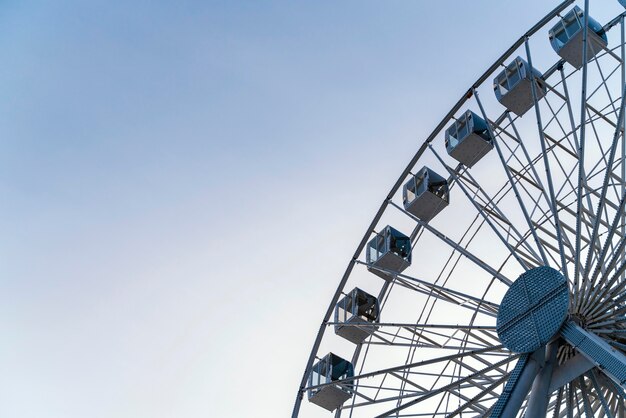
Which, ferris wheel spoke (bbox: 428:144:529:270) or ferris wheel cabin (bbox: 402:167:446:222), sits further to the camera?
ferris wheel cabin (bbox: 402:167:446:222)

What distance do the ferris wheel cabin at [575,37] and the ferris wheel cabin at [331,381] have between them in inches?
316

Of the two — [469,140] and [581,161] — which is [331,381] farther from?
[581,161]

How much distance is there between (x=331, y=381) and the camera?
55.1ft

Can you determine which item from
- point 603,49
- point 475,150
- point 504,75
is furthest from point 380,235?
point 603,49

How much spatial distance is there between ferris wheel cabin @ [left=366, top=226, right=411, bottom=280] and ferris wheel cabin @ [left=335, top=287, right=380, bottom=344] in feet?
2.44

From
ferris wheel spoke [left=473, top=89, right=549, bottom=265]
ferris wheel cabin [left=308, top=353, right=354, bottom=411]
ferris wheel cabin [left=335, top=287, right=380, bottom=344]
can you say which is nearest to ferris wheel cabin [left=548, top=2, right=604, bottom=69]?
ferris wheel spoke [left=473, top=89, right=549, bottom=265]

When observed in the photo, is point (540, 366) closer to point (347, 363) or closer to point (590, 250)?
point (590, 250)

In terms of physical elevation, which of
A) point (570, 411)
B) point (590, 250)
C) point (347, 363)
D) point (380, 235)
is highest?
point (380, 235)

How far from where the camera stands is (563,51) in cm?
1728

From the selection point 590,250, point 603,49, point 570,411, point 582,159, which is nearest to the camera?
point 570,411

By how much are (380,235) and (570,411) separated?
24.4 feet

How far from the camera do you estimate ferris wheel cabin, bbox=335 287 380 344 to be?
A: 18047mm

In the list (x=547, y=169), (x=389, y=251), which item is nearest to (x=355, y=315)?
(x=389, y=251)

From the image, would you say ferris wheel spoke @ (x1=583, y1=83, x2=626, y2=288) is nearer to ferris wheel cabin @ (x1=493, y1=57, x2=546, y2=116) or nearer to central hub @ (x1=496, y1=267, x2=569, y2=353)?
central hub @ (x1=496, y1=267, x2=569, y2=353)
